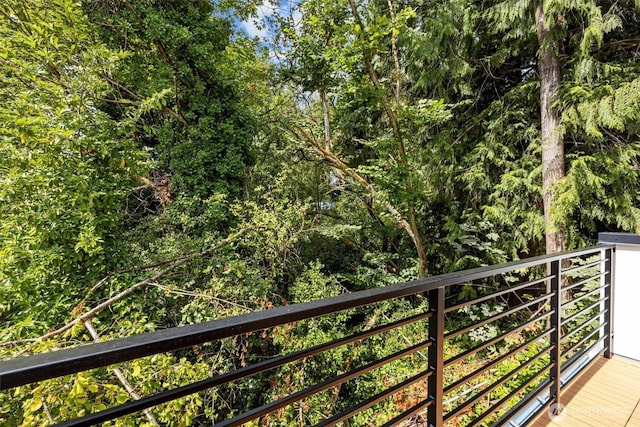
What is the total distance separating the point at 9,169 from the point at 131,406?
3.91m

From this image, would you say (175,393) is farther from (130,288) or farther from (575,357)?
(130,288)

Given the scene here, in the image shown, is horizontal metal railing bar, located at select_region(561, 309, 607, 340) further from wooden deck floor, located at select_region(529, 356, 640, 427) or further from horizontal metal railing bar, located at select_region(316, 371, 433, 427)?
horizontal metal railing bar, located at select_region(316, 371, 433, 427)

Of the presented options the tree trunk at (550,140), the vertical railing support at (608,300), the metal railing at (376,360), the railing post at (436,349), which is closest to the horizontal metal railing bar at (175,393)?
the metal railing at (376,360)

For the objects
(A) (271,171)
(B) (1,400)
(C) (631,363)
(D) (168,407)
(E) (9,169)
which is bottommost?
(D) (168,407)

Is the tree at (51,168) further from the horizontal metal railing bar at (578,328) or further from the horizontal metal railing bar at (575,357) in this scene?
the horizontal metal railing bar at (575,357)

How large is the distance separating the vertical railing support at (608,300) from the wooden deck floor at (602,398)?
0.11 meters

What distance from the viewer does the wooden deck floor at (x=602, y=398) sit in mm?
1681

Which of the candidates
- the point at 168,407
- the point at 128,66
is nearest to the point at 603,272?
the point at 168,407

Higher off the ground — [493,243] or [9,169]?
[9,169]

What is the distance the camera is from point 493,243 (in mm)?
5035

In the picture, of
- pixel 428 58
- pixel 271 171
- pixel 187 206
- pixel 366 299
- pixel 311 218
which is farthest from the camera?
pixel 311 218

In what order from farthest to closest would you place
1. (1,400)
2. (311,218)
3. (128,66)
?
(311,218), (128,66), (1,400)

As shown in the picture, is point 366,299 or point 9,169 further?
point 9,169

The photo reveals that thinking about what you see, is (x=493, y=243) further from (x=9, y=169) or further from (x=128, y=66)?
(x=128, y=66)
